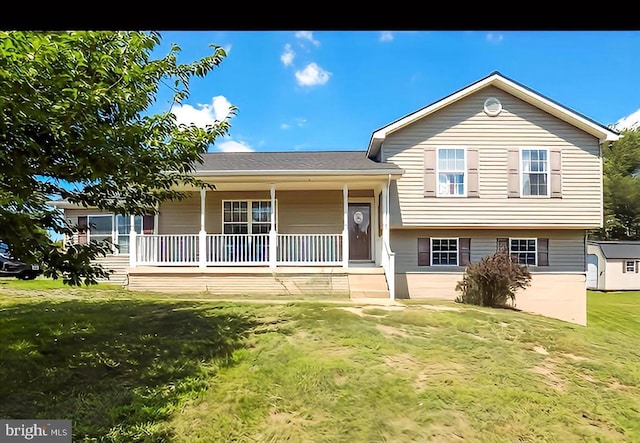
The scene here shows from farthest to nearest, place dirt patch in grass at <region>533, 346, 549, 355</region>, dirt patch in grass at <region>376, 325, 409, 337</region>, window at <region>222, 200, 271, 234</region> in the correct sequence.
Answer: window at <region>222, 200, 271, 234</region>
dirt patch in grass at <region>376, 325, 409, 337</region>
dirt patch in grass at <region>533, 346, 549, 355</region>

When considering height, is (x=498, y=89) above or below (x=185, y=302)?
above

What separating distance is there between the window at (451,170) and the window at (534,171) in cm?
153

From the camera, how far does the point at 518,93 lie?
1094 centimetres

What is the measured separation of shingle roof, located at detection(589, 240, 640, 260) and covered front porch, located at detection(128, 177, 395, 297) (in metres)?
15.0

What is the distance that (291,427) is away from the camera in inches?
146

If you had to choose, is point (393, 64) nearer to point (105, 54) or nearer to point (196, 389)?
point (105, 54)

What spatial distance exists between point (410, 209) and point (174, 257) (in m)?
5.97

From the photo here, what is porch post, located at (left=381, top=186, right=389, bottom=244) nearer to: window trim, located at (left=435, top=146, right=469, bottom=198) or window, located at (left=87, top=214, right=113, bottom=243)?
window trim, located at (left=435, top=146, right=469, bottom=198)

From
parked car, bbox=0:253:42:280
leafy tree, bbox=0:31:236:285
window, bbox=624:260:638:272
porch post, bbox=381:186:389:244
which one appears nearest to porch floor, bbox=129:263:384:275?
porch post, bbox=381:186:389:244

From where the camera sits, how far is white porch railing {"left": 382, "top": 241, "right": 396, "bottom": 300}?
935cm

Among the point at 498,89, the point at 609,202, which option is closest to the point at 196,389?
the point at 498,89

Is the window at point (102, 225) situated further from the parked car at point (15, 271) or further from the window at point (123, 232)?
the parked car at point (15, 271)
